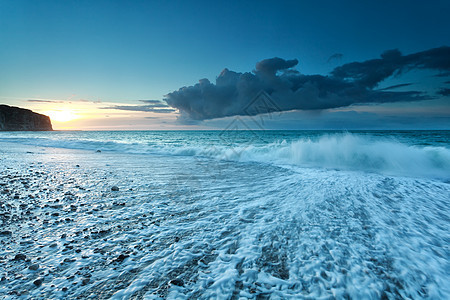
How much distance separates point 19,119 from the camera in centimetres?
11069

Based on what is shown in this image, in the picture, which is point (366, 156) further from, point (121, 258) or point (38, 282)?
point (38, 282)

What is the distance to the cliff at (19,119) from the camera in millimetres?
103669

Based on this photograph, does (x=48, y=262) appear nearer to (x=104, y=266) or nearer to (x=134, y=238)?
(x=104, y=266)

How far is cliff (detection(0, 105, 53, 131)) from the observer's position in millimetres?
103669

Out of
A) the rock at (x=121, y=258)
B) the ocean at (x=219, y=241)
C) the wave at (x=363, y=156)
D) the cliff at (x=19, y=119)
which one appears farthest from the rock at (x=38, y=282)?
the cliff at (x=19, y=119)

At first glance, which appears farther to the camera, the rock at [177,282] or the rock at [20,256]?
the rock at [20,256]

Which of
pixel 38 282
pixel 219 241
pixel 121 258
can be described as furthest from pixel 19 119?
pixel 219 241

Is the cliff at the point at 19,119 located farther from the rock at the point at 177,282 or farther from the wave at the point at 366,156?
the rock at the point at 177,282

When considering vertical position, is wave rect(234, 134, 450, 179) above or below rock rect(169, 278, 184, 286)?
below

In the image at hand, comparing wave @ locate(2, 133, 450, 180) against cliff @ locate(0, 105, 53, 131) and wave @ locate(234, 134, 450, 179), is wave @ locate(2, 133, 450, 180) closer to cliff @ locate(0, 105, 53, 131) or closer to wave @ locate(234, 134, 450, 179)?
wave @ locate(234, 134, 450, 179)

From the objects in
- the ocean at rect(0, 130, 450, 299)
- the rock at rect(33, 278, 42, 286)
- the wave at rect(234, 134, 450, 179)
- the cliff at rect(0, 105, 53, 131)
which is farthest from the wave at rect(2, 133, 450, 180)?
the cliff at rect(0, 105, 53, 131)

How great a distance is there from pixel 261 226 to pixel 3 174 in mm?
9848

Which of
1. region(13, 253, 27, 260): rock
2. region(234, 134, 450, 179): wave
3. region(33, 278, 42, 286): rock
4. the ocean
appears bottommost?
region(234, 134, 450, 179): wave

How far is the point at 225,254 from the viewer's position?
9.78 feet
